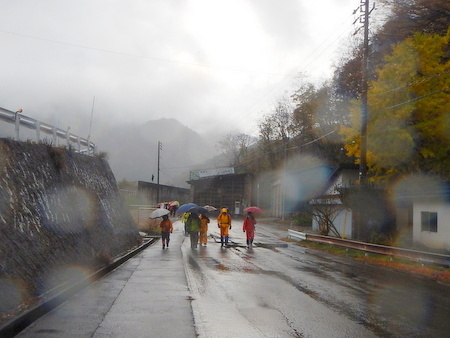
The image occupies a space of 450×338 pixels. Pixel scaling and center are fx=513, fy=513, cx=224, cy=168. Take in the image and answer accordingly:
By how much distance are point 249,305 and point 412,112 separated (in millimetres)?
23058

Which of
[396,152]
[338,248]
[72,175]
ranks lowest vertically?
[338,248]

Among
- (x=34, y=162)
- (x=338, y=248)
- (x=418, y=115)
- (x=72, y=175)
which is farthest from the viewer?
(x=418, y=115)

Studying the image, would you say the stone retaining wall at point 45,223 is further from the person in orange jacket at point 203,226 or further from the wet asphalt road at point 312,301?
the person in orange jacket at point 203,226

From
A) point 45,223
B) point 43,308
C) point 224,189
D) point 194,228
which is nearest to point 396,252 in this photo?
point 194,228

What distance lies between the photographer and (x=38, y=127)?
14711 millimetres

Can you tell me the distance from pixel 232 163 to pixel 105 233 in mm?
80879

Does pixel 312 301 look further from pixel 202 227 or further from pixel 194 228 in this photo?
pixel 202 227

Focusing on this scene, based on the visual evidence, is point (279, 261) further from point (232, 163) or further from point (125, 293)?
point (232, 163)

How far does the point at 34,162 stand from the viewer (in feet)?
41.0

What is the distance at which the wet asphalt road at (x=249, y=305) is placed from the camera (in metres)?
7.47

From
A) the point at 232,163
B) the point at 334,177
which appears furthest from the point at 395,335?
the point at 232,163

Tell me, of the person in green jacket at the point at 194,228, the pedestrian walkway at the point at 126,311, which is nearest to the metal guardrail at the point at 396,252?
the person in green jacket at the point at 194,228

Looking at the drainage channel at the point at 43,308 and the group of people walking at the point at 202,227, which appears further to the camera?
the group of people walking at the point at 202,227

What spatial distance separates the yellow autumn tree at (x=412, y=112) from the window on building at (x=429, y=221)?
5.06 meters
